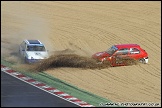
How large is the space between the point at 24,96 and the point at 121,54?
811 centimetres

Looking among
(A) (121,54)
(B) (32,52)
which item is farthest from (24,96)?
(A) (121,54)

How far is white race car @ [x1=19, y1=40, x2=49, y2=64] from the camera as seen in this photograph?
31222mm

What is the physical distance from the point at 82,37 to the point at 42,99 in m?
13.2

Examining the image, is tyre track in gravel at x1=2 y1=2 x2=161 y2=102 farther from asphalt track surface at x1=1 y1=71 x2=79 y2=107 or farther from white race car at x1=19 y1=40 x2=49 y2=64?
asphalt track surface at x1=1 y1=71 x2=79 y2=107

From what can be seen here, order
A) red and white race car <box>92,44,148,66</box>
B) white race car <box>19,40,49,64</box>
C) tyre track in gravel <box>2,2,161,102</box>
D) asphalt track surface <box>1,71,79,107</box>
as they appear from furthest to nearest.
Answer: red and white race car <box>92,44,148,66</box> < white race car <box>19,40,49,64</box> < tyre track in gravel <box>2,2,161,102</box> < asphalt track surface <box>1,71,79,107</box>

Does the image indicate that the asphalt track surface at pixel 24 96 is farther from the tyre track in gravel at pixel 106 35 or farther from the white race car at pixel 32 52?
the white race car at pixel 32 52

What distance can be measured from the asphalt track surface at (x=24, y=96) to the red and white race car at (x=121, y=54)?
5.67 m

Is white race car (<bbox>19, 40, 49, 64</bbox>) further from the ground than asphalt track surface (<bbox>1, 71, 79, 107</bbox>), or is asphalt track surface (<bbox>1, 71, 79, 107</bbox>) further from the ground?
white race car (<bbox>19, 40, 49, 64</bbox>)

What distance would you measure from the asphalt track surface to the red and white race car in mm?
5670

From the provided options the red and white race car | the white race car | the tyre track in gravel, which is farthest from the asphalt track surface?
the red and white race car

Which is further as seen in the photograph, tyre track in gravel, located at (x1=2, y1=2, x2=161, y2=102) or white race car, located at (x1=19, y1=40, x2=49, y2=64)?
white race car, located at (x1=19, y1=40, x2=49, y2=64)

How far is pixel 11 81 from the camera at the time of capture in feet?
93.5

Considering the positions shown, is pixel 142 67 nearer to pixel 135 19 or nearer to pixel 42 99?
pixel 42 99

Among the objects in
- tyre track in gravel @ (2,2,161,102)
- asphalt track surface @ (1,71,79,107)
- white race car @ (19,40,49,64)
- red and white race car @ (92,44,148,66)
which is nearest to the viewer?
asphalt track surface @ (1,71,79,107)
